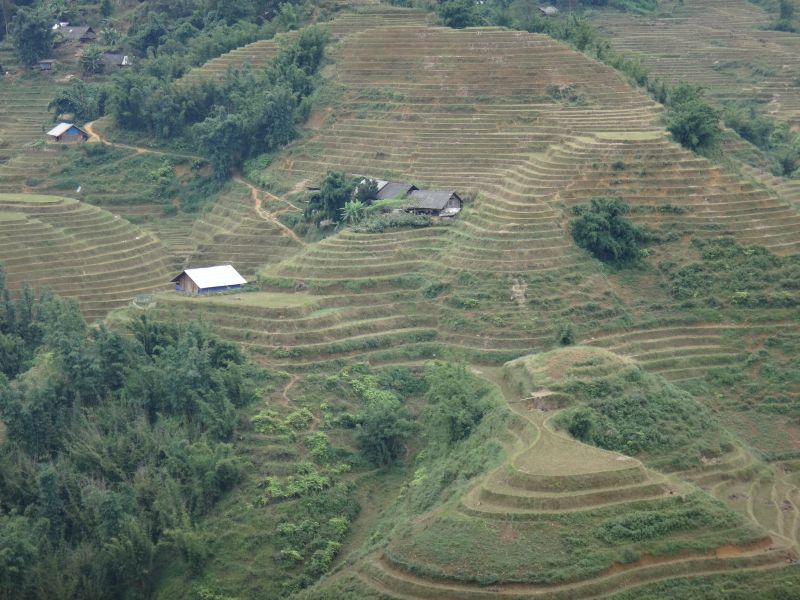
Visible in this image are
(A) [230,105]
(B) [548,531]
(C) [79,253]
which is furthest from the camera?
(A) [230,105]

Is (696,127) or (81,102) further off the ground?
(696,127)

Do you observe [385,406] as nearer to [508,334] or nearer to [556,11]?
[508,334]

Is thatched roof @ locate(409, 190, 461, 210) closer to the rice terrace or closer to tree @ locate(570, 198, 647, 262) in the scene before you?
the rice terrace

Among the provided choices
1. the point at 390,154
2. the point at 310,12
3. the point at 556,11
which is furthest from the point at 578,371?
the point at 556,11

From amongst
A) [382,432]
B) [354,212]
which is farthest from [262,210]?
[382,432]

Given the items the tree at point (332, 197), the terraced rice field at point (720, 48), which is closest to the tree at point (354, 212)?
the tree at point (332, 197)

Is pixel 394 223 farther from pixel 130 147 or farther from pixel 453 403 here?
pixel 130 147
